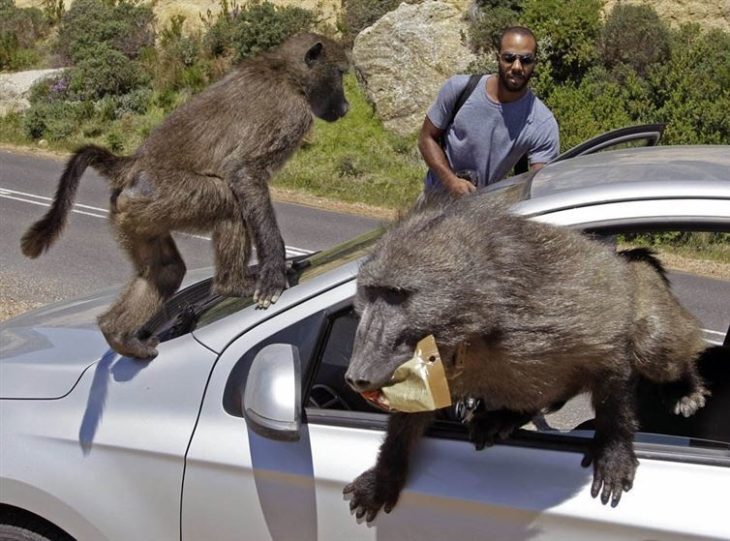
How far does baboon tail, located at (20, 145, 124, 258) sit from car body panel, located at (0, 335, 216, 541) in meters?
1.25

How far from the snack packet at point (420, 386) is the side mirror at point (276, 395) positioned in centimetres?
36

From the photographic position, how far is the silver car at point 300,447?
2.44 metres

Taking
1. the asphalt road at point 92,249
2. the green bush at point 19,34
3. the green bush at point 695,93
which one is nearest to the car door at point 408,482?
the asphalt road at point 92,249

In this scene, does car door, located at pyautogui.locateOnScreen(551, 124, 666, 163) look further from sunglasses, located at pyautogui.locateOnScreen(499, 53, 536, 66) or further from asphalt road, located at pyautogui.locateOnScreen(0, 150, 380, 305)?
asphalt road, located at pyautogui.locateOnScreen(0, 150, 380, 305)

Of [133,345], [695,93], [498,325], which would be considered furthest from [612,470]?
[695,93]

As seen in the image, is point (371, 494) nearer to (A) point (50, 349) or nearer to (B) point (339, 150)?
(A) point (50, 349)

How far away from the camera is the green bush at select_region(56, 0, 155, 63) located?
893 inches

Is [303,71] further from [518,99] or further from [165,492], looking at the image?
[165,492]

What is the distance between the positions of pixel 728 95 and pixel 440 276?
1474 centimetres

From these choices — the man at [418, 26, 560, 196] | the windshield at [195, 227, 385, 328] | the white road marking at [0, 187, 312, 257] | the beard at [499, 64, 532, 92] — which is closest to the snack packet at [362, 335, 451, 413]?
the windshield at [195, 227, 385, 328]

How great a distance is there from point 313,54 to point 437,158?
0.86m

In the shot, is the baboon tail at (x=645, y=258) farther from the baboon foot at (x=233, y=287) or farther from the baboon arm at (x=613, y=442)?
the baboon foot at (x=233, y=287)

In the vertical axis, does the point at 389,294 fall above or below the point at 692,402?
above

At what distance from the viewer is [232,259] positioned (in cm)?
388
